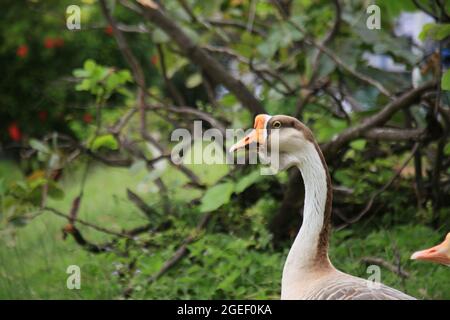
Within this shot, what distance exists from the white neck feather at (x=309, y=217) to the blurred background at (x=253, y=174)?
36.8 inches

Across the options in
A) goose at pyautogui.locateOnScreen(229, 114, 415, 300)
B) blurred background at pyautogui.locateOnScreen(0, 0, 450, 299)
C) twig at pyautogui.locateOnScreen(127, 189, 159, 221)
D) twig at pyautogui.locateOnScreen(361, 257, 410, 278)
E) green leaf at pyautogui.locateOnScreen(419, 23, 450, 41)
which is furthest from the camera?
twig at pyautogui.locateOnScreen(127, 189, 159, 221)

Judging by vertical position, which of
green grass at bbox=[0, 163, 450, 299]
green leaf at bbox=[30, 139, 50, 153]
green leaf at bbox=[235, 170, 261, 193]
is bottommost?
green grass at bbox=[0, 163, 450, 299]

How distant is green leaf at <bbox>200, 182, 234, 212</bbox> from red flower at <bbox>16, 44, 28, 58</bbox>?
371cm

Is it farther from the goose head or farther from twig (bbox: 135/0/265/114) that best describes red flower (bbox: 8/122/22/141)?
the goose head

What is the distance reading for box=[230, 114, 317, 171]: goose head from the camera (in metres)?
2.12

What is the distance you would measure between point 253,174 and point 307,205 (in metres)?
1.25

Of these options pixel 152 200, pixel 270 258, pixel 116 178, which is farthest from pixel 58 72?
pixel 270 258

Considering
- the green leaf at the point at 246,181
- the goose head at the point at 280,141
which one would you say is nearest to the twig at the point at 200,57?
the green leaf at the point at 246,181

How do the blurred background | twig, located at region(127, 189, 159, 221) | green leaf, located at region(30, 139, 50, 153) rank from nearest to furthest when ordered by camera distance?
the blurred background, green leaf, located at region(30, 139, 50, 153), twig, located at region(127, 189, 159, 221)

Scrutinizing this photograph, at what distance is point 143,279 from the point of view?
3334 mm

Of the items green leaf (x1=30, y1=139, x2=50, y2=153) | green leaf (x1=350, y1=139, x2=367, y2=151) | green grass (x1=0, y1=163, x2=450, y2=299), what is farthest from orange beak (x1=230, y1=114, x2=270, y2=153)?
green leaf (x1=30, y1=139, x2=50, y2=153)

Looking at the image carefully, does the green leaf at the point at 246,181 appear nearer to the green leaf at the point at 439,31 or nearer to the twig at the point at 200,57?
the twig at the point at 200,57

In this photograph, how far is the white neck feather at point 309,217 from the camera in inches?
84.1

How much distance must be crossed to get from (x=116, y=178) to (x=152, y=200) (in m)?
2.49
